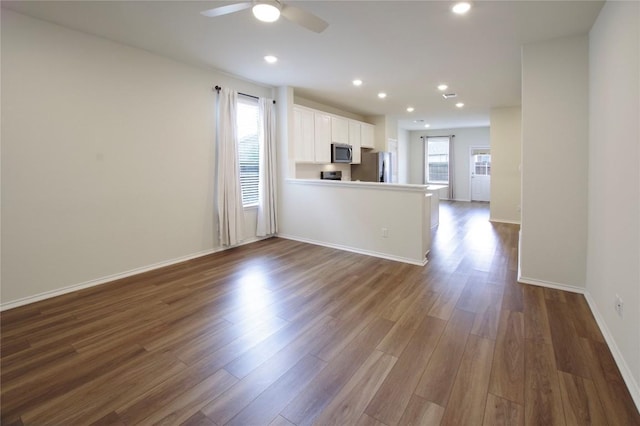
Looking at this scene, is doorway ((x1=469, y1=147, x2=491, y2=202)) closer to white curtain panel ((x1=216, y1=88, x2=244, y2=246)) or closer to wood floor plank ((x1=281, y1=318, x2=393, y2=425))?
white curtain panel ((x1=216, y1=88, x2=244, y2=246))

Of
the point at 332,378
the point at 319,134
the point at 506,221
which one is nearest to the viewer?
the point at 332,378

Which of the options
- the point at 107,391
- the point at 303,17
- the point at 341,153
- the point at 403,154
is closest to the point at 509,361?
the point at 107,391

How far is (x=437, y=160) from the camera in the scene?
11.4m

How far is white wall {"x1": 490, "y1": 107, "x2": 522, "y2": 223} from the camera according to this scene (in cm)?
679

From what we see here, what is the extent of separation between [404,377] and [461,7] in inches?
116

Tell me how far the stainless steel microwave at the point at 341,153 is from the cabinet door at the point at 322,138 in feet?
0.34

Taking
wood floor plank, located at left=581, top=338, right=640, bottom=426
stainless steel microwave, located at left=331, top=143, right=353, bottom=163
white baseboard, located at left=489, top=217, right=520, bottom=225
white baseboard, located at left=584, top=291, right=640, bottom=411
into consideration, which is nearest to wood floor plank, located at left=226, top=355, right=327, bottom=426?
wood floor plank, located at left=581, top=338, right=640, bottom=426

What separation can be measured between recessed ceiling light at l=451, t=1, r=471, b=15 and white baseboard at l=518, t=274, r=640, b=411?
8.95ft

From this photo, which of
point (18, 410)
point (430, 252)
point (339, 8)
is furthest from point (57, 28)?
point (430, 252)

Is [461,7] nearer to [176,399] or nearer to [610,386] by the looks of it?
[610,386]

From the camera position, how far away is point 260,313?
8.96 feet

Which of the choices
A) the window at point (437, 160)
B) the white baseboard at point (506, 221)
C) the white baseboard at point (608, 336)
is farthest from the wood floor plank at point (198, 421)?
the window at point (437, 160)

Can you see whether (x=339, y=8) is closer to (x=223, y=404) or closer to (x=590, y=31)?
(x=590, y=31)

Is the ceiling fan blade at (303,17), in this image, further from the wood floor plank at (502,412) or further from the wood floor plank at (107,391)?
the wood floor plank at (502,412)
